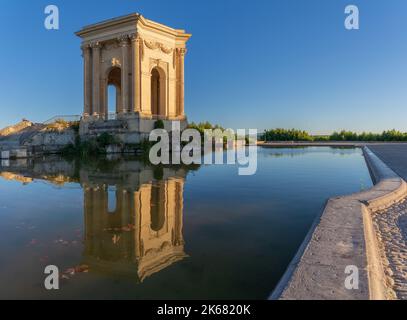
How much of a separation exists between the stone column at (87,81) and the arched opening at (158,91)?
6267 millimetres

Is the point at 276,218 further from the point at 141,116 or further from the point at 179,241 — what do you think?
the point at 141,116

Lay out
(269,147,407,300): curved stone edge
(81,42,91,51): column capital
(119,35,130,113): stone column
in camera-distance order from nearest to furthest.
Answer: (269,147,407,300): curved stone edge < (119,35,130,113): stone column < (81,42,91,51): column capital

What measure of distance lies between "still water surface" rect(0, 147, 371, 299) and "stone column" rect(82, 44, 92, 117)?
2208 cm

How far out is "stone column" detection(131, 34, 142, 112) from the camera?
24.4m

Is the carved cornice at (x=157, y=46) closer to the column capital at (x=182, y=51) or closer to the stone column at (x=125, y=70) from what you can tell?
the column capital at (x=182, y=51)

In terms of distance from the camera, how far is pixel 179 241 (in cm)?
379

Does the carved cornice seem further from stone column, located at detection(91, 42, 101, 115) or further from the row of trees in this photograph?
the row of trees

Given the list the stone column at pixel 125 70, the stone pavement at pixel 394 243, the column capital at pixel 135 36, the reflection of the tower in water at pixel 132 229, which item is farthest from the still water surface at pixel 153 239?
the column capital at pixel 135 36

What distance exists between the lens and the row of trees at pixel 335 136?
51.0m

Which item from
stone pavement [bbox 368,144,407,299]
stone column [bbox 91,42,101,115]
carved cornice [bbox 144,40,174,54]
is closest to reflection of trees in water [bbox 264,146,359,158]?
carved cornice [bbox 144,40,174,54]
